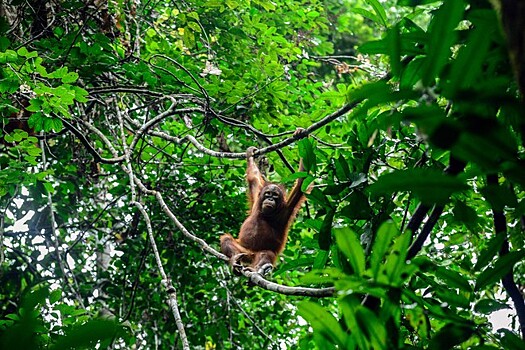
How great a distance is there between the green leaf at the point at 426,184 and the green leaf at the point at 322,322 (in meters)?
0.30

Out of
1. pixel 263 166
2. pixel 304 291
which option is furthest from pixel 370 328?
pixel 263 166

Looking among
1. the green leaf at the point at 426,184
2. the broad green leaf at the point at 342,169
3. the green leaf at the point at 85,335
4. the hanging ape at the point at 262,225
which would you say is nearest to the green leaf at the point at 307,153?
the broad green leaf at the point at 342,169

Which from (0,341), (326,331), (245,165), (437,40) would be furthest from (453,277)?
(245,165)

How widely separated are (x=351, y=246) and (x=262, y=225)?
16.0 feet

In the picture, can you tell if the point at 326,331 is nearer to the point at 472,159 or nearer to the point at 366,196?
the point at 472,159

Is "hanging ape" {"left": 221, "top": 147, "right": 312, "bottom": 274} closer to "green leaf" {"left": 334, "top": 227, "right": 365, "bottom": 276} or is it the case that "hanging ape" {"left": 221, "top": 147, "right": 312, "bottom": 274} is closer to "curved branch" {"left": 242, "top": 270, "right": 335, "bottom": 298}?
"curved branch" {"left": 242, "top": 270, "right": 335, "bottom": 298}

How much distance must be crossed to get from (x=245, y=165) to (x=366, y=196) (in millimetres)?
4054

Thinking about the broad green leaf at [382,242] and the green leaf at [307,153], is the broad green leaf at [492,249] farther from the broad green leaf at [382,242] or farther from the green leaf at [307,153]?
the green leaf at [307,153]

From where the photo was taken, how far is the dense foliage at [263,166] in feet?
3.88

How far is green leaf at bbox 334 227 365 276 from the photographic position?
4.00ft

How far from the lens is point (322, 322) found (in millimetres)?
1203

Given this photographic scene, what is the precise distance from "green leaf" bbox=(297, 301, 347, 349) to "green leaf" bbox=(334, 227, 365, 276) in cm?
12

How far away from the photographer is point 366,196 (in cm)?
251

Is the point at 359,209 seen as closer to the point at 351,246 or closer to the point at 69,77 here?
the point at 351,246
